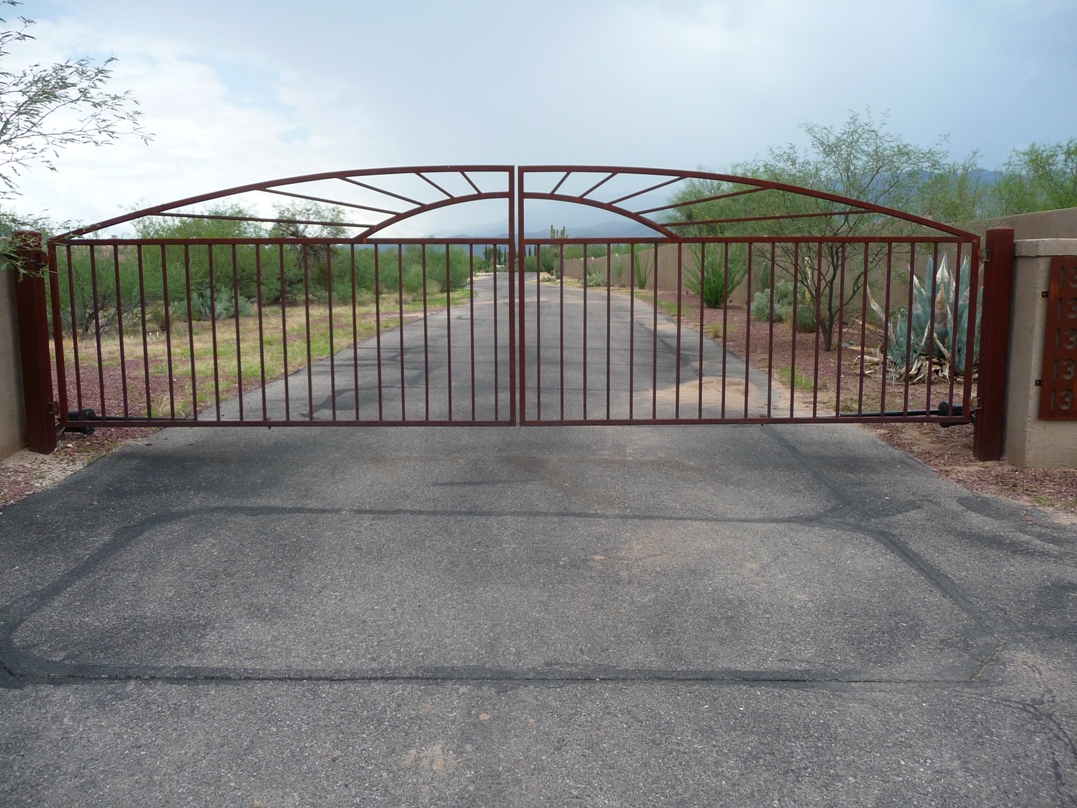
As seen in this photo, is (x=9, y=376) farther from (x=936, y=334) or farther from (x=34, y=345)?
(x=936, y=334)

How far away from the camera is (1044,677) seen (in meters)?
3.89

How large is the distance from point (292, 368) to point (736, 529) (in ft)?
29.9

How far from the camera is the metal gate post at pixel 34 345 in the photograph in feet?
24.7

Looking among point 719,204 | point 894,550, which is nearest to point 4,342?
point 894,550

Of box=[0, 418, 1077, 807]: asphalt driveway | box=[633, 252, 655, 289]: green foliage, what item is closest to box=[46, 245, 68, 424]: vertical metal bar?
box=[0, 418, 1077, 807]: asphalt driveway

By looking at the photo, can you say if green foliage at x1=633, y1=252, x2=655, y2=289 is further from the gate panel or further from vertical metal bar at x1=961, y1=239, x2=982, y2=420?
vertical metal bar at x1=961, y1=239, x2=982, y2=420

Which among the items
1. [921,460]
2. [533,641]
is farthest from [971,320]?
[533,641]

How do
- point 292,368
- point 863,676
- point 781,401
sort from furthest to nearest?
point 292,368, point 781,401, point 863,676

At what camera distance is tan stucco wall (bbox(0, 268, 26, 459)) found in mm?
7488

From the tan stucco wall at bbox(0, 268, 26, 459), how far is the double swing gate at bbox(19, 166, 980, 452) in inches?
6.6

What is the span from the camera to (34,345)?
7625 mm

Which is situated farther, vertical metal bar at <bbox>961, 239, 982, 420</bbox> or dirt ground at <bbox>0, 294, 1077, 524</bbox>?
vertical metal bar at <bbox>961, 239, 982, 420</bbox>

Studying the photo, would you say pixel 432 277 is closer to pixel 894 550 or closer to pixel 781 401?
pixel 781 401

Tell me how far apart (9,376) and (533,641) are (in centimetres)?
566
